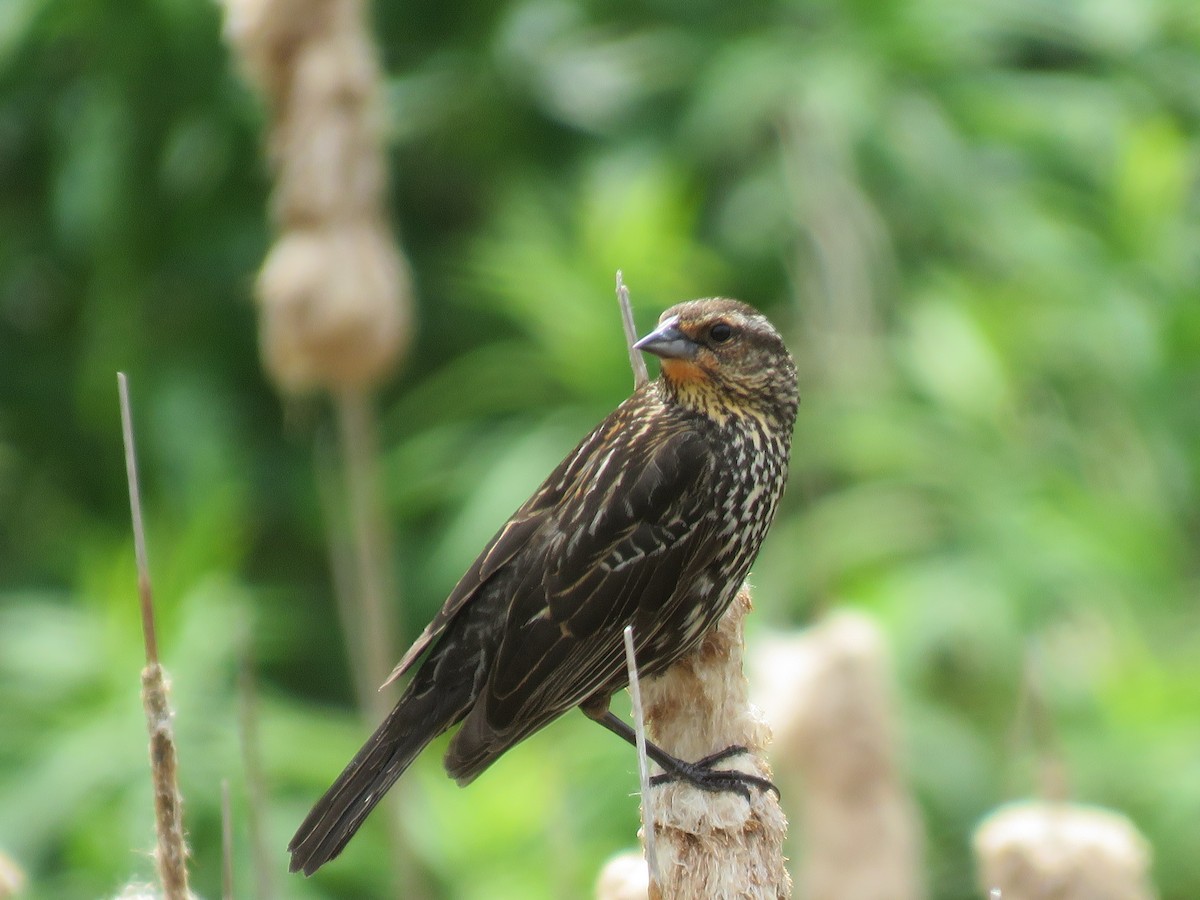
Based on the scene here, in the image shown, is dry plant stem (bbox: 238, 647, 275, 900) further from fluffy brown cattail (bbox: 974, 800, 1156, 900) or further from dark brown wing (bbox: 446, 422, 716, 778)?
fluffy brown cattail (bbox: 974, 800, 1156, 900)

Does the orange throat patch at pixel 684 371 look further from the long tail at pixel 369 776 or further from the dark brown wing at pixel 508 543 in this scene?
the long tail at pixel 369 776

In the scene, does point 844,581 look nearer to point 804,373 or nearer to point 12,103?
point 804,373

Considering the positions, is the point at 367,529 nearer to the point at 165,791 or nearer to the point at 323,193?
the point at 323,193

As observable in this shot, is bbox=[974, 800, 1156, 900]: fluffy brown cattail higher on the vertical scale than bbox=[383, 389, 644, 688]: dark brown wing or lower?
lower

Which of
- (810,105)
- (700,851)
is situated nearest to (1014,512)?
(810,105)

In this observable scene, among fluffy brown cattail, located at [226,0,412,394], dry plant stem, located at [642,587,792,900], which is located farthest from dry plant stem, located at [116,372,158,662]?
fluffy brown cattail, located at [226,0,412,394]

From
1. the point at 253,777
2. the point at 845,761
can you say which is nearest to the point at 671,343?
the point at 845,761

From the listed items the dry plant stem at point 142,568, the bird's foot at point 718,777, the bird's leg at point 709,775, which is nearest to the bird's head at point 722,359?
the bird's leg at point 709,775

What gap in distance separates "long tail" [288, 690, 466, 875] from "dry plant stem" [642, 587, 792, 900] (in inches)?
15.5

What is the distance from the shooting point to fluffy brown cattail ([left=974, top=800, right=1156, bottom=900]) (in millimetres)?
2541

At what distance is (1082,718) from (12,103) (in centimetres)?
436

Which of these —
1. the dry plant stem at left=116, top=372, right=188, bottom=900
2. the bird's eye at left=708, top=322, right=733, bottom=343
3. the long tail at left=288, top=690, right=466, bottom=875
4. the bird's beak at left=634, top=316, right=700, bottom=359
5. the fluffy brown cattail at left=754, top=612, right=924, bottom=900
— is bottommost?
the dry plant stem at left=116, top=372, right=188, bottom=900

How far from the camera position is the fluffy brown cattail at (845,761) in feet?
11.0

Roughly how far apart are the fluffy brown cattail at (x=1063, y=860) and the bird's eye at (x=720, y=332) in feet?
3.20
